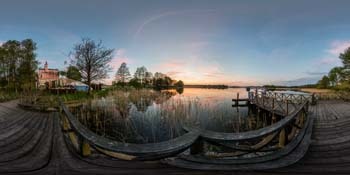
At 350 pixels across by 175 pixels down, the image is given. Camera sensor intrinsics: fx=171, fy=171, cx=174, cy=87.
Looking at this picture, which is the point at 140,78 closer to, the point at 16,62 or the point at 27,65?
the point at 16,62

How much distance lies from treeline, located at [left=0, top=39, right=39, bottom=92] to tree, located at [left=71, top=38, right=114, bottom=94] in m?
8.67

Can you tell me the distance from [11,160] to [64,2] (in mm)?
10439

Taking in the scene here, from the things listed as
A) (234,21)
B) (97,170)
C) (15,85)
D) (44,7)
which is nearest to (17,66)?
(15,85)

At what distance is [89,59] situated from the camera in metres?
23.8

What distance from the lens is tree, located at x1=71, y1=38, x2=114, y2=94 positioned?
23.8 metres

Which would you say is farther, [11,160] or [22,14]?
[22,14]

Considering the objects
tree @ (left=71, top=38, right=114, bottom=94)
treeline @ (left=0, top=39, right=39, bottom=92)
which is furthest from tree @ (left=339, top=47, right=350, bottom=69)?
treeline @ (left=0, top=39, right=39, bottom=92)

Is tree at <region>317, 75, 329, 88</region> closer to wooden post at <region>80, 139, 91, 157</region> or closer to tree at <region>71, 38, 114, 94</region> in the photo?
tree at <region>71, 38, 114, 94</region>

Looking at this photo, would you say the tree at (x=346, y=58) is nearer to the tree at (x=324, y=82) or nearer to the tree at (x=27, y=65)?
the tree at (x=324, y=82)

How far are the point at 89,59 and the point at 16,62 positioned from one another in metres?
15.0

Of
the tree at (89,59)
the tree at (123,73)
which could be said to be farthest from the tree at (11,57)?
the tree at (123,73)

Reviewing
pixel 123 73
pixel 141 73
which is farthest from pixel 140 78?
pixel 123 73

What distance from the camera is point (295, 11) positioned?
10633mm

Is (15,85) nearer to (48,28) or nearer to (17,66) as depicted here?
(17,66)
